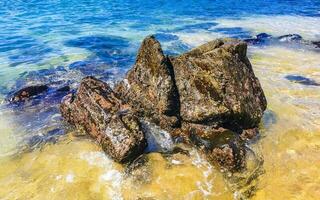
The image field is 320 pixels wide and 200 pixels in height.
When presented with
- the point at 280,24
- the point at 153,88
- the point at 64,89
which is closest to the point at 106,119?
the point at 153,88

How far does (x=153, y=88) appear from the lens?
9180 millimetres

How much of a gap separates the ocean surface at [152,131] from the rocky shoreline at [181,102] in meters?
0.40

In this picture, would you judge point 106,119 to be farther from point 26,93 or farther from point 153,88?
point 26,93

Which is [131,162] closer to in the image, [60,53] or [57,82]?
[57,82]

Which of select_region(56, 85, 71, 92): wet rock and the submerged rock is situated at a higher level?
the submerged rock

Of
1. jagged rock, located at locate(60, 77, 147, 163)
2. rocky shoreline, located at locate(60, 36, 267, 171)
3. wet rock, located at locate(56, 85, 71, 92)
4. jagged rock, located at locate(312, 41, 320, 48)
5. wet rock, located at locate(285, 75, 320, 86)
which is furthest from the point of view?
jagged rock, located at locate(312, 41, 320, 48)

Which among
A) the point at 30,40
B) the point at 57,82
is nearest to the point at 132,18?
the point at 30,40

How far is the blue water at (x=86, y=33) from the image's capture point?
43.2ft

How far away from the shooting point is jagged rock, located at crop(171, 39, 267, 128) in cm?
866

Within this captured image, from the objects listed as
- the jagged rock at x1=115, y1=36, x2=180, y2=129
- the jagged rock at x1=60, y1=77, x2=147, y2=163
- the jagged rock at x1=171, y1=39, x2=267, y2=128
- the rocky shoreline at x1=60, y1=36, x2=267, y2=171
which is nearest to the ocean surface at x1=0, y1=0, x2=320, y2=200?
the jagged rock at x1=60, y1=77, x2=147, y2=163

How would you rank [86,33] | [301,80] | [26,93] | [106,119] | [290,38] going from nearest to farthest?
[106,119], [26,93], [301,80], [290,38], [86,33]

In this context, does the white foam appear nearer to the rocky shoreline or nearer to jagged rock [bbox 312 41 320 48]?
jagged rock [bbox 312 41 320 48]

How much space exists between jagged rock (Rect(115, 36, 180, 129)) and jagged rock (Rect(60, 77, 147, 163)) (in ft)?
Answer: 1.38

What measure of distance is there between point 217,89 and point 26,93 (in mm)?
6673
